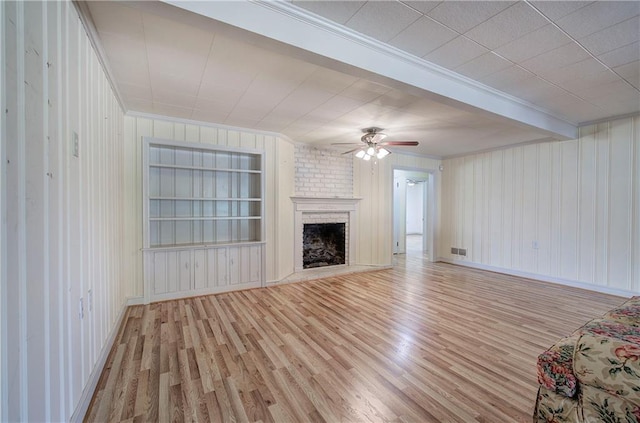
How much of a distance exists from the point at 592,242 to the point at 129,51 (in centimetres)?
639

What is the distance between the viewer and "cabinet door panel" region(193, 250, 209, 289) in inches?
155

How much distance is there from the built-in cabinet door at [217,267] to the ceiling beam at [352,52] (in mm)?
3153

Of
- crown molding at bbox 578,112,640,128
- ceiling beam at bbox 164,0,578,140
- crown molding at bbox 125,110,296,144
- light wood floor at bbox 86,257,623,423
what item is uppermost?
crown molding at bbox 578,112,640,128

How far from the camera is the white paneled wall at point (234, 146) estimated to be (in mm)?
3557

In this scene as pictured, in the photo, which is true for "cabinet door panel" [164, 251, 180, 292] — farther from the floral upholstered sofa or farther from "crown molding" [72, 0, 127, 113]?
the floral upholstered sofa

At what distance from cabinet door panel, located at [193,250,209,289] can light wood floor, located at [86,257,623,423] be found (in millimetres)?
371

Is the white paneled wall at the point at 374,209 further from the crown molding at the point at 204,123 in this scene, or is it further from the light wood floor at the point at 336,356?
the crown molding at the point at 204,123

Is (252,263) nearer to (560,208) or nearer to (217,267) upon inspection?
(217,267)

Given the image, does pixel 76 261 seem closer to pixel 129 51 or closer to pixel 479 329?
pixel 129 51

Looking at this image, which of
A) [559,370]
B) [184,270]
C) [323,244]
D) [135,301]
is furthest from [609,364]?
[323,244]

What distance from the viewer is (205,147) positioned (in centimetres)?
400

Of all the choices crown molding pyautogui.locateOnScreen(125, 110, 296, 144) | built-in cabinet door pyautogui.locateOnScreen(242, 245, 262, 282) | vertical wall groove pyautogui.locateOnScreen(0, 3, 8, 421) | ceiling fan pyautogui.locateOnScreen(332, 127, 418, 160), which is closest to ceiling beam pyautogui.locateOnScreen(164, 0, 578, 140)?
vertical wall groove pyautogui.locateOnScreen(0, 3, 8, 421)

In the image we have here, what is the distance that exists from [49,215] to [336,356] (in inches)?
86.1

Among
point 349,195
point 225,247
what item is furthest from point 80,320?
point 349,195
